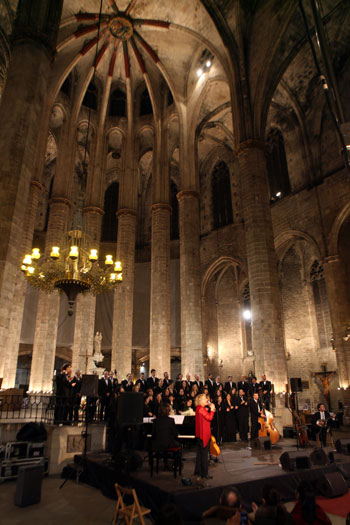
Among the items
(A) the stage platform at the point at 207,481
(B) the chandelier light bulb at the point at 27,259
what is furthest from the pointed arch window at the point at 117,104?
(A) the stage platform at the point at 207,481

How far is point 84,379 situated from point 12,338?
8.57m

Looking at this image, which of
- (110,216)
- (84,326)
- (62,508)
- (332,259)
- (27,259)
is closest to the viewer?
(62,508)

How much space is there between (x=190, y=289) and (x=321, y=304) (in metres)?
7.22

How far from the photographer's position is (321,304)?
1889cm

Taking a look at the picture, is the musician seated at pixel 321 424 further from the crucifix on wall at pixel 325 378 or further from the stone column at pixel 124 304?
the stone column at pixel 124 304

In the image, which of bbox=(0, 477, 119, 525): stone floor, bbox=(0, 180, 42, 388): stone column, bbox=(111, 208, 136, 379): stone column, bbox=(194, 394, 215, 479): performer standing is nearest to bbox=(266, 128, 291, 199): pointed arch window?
bbox=(111, 208, 136, 379): stone column

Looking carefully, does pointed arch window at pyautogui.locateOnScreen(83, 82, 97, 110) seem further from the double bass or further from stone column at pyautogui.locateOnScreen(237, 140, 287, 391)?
the double bass

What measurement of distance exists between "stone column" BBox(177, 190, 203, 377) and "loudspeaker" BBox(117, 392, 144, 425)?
943 cm

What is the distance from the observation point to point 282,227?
1944cm

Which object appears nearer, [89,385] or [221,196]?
[89,385]

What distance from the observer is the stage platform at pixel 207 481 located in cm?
486

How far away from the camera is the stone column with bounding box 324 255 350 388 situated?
15.5m

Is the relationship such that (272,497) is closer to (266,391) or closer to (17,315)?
(266,391)

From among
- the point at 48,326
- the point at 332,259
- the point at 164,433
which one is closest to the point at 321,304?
the point at 332,259
